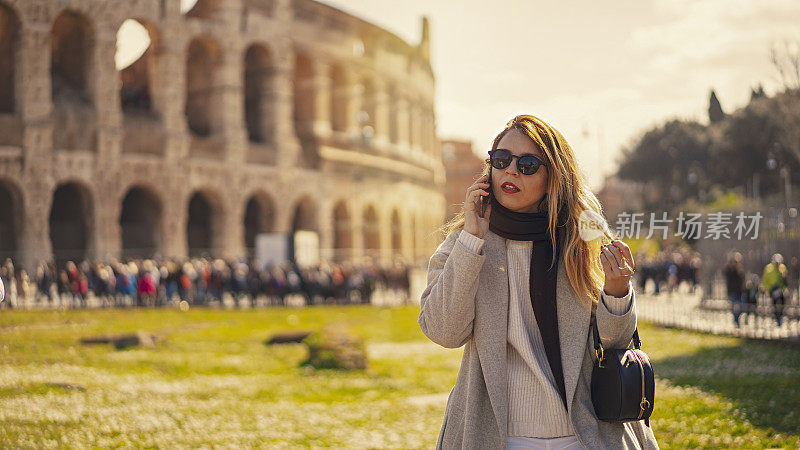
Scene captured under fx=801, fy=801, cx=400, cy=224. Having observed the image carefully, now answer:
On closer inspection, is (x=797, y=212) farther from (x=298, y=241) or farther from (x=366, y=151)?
(x=366, y=151)

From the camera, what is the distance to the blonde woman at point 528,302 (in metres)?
2.55

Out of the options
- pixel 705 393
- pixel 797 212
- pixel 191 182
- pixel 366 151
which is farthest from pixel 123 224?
pixel 705 393

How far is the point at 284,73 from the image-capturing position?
38.1 metres

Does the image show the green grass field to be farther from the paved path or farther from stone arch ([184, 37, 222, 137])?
stone arch ([184, 37, 222, 137])

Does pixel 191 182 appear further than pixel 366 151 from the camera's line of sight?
No

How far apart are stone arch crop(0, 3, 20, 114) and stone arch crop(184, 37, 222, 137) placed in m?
8.23

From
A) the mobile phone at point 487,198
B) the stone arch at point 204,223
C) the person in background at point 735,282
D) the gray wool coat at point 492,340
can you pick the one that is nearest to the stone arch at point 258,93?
the stone arch at point 204,223

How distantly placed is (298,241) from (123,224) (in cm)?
934

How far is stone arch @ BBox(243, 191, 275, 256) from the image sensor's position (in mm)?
37625

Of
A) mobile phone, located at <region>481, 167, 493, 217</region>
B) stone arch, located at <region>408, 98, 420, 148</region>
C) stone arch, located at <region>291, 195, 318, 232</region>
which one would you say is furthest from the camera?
stone arch, located at <region>408, 98, 420, 148</region>

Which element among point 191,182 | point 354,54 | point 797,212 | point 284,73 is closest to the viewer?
point 797,212

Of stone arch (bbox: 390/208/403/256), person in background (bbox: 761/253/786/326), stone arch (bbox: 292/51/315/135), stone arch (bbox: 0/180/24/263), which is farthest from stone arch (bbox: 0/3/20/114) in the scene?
person in background (bbox: 761/253/786/326)

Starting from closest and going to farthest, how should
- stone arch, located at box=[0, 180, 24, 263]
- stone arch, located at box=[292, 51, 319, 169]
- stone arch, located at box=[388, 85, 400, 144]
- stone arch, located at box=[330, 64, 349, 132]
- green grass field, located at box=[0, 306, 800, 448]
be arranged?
green grass field, located at box=[0, 306, 800, 448] → stone arch, located at box=[0, 180, 24, 263] → stone arch, located at box=[292, 51, 319, 169] → stone arch, located at box=[330, 64, 349, 132] → stone arch, located at box=[388, 85, 400, 144]

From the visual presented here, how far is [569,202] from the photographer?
8.91ft
